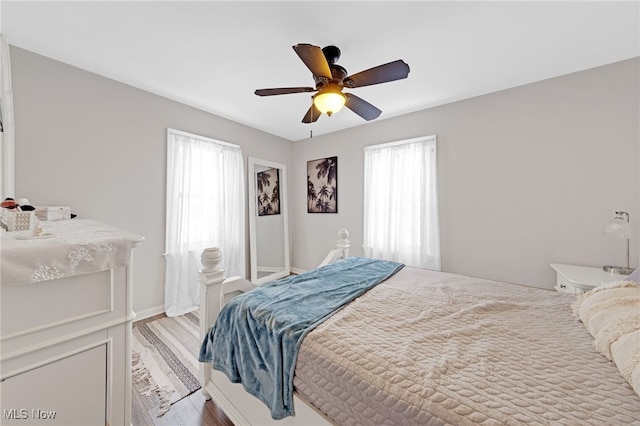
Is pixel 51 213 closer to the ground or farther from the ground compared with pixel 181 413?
farther from the ground

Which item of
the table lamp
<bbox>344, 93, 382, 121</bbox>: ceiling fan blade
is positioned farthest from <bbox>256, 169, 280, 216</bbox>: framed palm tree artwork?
the table lamp

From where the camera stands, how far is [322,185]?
397cm

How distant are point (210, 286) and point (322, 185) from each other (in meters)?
2.78

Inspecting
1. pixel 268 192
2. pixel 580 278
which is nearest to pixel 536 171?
pixel 580 278

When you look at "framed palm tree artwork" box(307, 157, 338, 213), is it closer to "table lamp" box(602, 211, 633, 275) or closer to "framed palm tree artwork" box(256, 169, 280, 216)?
"framed palm tree artwork" box(256, 169, 280, 216)

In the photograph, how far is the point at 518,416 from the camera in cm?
66

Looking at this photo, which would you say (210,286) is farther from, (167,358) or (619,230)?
(619,230)

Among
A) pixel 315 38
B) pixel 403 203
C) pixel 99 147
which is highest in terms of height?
pixel 315 38

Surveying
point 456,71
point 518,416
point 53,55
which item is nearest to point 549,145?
point 456,71

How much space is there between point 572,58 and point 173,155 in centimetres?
401

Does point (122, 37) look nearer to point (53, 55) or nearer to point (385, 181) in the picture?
point (53, 55)

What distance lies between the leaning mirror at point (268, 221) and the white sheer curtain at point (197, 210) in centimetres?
22

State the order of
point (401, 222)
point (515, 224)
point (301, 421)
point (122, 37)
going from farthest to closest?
1. point (401, 222)
2. point (515, 224)
3. point (122, 37)
4. point (301, 421)

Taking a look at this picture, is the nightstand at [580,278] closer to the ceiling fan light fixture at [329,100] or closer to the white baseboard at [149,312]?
the ceiling fan light fixture at [329,100]
